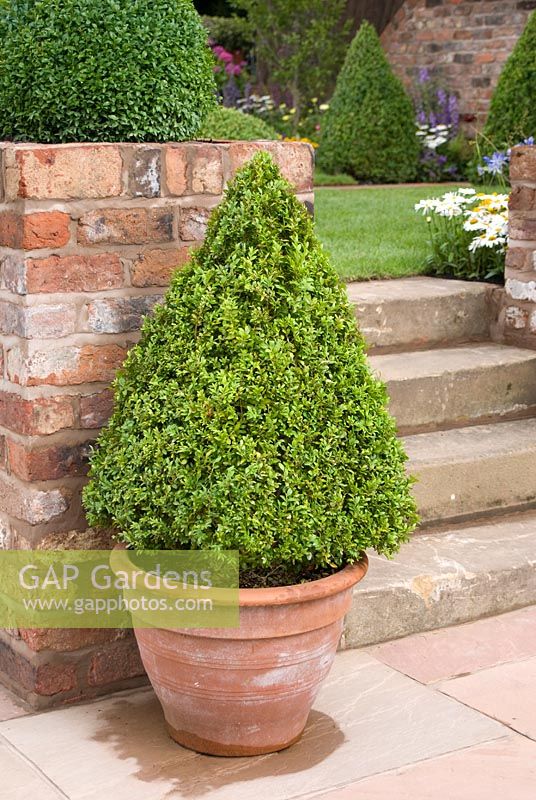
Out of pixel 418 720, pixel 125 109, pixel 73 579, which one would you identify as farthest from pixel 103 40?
pixel 418 720

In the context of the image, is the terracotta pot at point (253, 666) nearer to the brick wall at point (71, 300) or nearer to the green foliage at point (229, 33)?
the brick wall at point (71, 300)

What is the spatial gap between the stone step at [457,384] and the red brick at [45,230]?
5.19ft

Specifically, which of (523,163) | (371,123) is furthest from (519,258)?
(371,123)

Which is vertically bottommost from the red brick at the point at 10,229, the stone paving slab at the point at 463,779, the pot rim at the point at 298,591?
the stone paving slab at the point at 463,779

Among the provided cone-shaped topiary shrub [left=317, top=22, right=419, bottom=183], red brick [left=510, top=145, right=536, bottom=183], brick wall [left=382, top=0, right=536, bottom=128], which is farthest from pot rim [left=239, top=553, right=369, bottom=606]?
brick wall [left=382, top=0, right=536, bottom=128]

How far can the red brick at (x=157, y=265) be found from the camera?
3041 mm

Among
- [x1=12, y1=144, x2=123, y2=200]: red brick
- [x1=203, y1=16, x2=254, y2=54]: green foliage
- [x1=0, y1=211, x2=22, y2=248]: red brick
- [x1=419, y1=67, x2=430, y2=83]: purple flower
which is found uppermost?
[x1=203, y1=16, x2=254, y2=54]: green foliage

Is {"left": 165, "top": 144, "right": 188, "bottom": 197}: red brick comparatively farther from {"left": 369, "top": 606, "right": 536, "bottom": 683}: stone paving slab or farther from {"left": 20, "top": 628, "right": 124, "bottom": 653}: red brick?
{"left": 369, "top": 606, "right": 536, "bottom": 683}: stone paving slab

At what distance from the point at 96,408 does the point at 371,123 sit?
7362 millimetres

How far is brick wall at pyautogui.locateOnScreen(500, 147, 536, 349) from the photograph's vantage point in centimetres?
462

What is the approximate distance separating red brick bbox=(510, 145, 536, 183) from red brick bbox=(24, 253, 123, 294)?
7.30 feet

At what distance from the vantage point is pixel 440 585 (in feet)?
11.6

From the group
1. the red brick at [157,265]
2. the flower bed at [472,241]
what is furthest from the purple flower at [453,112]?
the red brick at [157,265]

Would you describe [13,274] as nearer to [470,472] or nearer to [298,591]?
[298,591]
